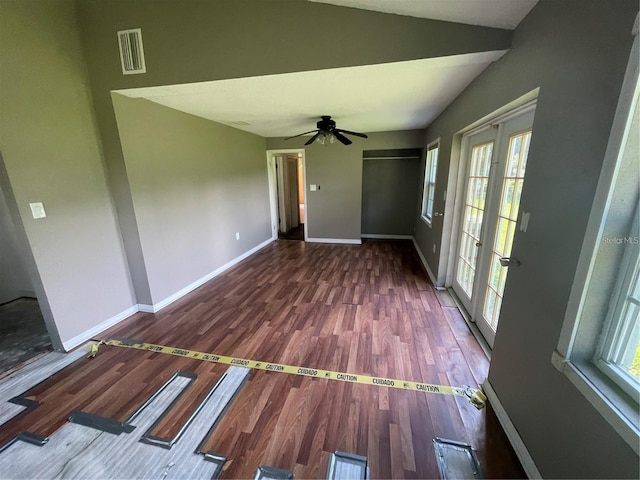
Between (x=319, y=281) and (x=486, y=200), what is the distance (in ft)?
7.48

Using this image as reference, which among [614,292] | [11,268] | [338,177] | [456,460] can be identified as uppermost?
[338,177]

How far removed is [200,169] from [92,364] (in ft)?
8.01

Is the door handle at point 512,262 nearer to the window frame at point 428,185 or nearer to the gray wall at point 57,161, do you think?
the window frame at point 428,185

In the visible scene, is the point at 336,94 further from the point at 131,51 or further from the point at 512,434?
the point at 512,434

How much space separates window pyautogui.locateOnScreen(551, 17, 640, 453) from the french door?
57cm

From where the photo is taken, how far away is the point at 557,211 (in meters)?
1.17

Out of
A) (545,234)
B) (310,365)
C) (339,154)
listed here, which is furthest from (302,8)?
(339,154)

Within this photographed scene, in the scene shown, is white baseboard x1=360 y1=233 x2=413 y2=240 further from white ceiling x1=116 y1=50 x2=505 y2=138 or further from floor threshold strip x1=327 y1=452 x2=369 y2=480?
floor threshold strip x1=327 y1=452 x2=369 y2=480

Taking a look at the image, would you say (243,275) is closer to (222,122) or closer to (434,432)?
(222,122)

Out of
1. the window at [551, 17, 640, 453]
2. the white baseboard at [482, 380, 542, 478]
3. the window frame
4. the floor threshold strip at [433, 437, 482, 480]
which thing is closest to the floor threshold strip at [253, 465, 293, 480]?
the floor threshold strip at [433, 437, 482, 480]

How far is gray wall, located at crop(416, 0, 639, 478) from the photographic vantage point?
905mm

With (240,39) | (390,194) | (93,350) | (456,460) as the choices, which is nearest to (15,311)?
(93,350)

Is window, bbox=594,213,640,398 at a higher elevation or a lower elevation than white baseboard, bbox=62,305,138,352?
higher

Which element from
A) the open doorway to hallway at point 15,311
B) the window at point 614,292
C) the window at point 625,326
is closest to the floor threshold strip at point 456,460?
the window at point 614,292
